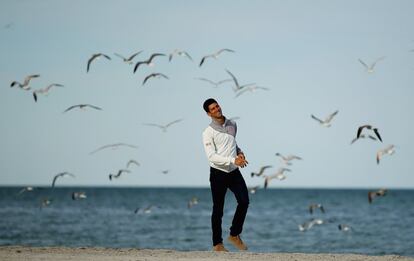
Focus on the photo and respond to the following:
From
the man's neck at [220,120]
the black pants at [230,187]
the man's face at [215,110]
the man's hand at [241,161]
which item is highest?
the man's face at [215,110]

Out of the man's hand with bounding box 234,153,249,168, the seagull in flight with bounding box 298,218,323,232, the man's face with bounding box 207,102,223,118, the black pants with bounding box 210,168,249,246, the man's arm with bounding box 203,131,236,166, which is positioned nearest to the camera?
the man's hand with bounding box 234,153,249,168

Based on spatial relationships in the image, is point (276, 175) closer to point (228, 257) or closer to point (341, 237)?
point (228, 257)

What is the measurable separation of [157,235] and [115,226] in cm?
726

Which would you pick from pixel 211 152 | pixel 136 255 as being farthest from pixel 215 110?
pixel 136 255

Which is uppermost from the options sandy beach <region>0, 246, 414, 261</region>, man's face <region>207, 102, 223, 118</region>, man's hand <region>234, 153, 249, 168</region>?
man's face <region>207, 102, 223, 118</region>

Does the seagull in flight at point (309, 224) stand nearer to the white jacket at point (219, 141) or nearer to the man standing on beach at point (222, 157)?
the man standing on beach at point (222, 157)

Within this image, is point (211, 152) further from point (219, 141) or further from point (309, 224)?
point (309, 224)

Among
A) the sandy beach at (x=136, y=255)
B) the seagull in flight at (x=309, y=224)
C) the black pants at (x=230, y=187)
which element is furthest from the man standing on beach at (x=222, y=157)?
the seagull in flight at (x=309, y=224)

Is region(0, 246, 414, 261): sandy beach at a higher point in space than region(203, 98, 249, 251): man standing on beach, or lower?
lower

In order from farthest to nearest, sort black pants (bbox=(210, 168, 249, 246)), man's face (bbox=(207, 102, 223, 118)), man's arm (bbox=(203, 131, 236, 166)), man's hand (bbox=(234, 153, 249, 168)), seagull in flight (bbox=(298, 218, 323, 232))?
1. seagull in flight (bbox=(298, 218, 323, 232))
2. black pants (bbox=(210, 168, 249, 246))
3. man's face (bbox=(207, 102, 223, 118))
4. man's arm (bbox=(203, 131, 236, 166))
5. man's hand (bbox=(234, 153, 249, 168))

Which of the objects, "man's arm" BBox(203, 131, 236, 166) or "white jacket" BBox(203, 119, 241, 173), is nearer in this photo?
"man's arm" BBox(203, 131, 236, 166)

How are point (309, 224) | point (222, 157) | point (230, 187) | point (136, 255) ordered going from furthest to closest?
1. point (309, 224)
2. point (136, 255)
3. point (230, 187)
4. point (222, 157)

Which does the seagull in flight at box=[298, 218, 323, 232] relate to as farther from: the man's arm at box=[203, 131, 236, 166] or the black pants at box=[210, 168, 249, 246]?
the man's arm at box=[203, 131, 236, 166]

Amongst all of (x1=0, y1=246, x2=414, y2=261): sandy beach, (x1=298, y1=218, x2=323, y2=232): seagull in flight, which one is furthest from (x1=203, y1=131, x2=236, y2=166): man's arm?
(x1=298, y1=218, x2=323, y2=232): seagull in flight
